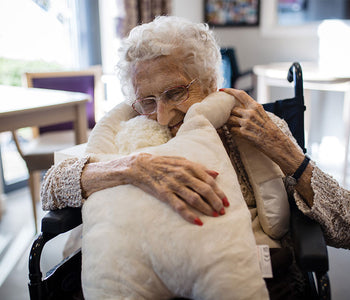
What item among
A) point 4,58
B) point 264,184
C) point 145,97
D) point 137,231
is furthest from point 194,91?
point 4,58

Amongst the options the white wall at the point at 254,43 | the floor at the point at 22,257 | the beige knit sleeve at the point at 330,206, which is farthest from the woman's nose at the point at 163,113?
the white wall at the point at 254,43

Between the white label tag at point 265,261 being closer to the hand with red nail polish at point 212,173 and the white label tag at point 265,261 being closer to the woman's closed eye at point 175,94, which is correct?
the hand with red nail polish at point 212,173

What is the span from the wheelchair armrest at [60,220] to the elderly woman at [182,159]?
25 millimetres

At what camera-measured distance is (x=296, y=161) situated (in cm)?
103

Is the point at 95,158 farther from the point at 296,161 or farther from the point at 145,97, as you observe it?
the point at 296,161

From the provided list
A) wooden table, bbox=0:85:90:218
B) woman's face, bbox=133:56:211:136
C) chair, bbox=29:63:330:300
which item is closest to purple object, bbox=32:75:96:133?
wooden table, bbox=0:85:90:218

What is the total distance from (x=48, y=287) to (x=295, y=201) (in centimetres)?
73

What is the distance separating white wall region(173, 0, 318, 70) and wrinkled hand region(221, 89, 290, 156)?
9.63 feet

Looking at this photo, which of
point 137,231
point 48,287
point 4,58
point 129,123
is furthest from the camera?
point 4,58

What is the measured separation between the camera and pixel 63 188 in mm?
1018

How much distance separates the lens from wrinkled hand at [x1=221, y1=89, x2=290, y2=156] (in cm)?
102

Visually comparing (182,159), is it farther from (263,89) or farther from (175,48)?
(263,89)

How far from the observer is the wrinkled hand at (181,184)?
0.82 metres

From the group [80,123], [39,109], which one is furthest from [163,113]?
[80,123]
